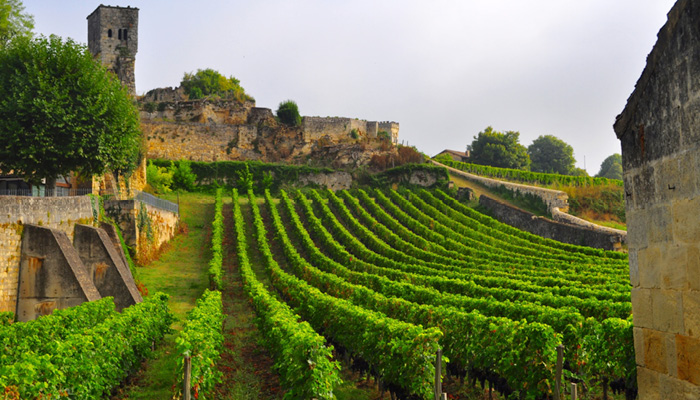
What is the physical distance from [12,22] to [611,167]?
8841 cm

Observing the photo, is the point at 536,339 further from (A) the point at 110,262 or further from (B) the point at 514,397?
(A) the point at 110,262

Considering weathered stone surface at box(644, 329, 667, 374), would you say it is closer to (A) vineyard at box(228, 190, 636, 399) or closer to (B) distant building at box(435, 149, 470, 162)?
(A) vineyard at box(228, 190, 636, 399)

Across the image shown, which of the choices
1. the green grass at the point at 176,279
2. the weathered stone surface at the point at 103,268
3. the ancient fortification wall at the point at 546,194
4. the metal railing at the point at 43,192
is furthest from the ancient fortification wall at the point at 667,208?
the ancient fortification wall at the point at 546,194

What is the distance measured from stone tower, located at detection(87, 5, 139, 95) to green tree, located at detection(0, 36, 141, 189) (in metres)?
25.8

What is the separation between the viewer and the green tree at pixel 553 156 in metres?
80.9

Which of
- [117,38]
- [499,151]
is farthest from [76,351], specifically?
[499,151]

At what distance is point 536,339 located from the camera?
1017cm

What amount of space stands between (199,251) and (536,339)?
23.9 metres

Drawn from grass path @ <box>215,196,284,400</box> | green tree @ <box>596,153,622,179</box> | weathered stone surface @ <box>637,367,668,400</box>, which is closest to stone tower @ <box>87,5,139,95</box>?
grass path @ <box>215,196,284,400</box>

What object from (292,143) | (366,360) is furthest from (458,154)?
(366,360)

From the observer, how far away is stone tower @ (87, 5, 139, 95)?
49688mm

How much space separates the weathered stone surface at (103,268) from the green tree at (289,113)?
129 ft

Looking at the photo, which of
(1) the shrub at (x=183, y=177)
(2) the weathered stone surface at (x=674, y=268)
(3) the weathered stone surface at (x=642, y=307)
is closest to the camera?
(2) the weathered stone surface at (x=674, y=268)

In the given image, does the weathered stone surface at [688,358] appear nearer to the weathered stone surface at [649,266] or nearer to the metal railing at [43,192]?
the weathered stone surface at [649,266]
